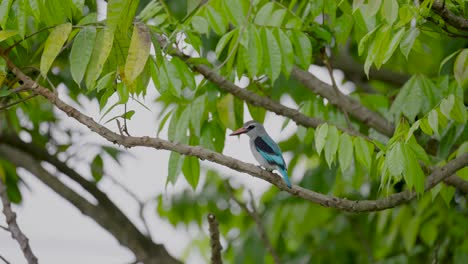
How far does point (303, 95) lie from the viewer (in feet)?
25.1

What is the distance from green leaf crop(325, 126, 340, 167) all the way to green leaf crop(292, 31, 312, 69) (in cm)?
74

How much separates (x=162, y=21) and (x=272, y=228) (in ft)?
12.5

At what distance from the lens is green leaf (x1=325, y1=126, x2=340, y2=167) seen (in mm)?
4426

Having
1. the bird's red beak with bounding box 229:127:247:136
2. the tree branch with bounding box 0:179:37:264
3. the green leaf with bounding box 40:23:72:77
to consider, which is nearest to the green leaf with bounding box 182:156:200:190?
the bird's red beak with bounding box 229:127:247:136

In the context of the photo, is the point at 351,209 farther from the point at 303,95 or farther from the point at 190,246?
the point at 190,246

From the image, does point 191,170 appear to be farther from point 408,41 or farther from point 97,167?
point 97,167

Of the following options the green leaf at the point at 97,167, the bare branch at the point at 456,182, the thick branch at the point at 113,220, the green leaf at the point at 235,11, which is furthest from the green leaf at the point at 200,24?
the green leaf at the point at 97,167

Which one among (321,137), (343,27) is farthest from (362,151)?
(343,27)

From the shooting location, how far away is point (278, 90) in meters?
7.43

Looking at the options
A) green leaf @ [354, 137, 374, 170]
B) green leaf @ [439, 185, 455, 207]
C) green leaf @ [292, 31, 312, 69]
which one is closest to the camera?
green leaf @ [354, 137, 374, 170]

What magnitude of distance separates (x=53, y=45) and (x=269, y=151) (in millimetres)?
1826

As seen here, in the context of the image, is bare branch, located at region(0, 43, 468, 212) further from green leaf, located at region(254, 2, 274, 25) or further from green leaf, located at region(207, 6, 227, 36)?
green leaf, located at region(254, 2, 274, 25)

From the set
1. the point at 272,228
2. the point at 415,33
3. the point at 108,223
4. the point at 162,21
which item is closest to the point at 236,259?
the point at 272,228

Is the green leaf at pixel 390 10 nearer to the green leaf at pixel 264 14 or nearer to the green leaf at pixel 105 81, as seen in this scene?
the green leaf at pixel 264 14
